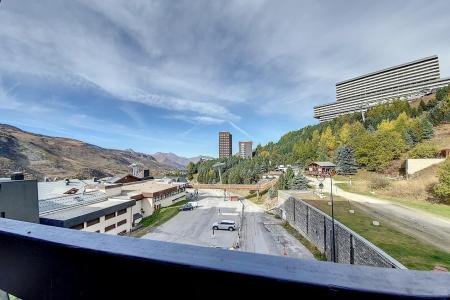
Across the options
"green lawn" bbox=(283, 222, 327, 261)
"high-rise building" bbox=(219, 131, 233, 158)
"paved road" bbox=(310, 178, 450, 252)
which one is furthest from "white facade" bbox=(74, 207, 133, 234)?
"high-rise building" bbox=(219, 131, 233, 158)

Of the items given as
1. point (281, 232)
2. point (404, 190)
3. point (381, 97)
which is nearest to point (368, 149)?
point (404, 190)

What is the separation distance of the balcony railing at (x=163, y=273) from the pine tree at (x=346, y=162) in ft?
121

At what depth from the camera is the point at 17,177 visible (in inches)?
275

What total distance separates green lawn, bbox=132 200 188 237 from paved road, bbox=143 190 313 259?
1.86 feet

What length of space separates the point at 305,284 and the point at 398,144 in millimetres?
38359

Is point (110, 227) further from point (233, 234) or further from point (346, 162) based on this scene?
point (346, 162)

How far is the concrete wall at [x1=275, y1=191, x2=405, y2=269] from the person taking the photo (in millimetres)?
8359

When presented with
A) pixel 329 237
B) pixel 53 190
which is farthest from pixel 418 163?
pixel 53 190

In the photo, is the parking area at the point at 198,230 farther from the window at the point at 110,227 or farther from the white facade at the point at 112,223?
the window at the point at 110,227

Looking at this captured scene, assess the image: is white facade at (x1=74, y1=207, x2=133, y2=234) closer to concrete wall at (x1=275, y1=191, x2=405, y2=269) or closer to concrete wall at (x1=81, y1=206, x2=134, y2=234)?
concrete wall at (x1=81, y1=206, x2=134, y2=234)

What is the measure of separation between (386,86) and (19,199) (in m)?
106

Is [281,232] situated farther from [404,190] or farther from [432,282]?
[432,282]

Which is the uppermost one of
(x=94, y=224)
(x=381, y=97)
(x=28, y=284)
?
(x=381, y=97)

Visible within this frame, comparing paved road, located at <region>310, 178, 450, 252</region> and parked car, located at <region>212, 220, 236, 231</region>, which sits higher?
paved road, located at <region>310, 178, 450, 252</region>
